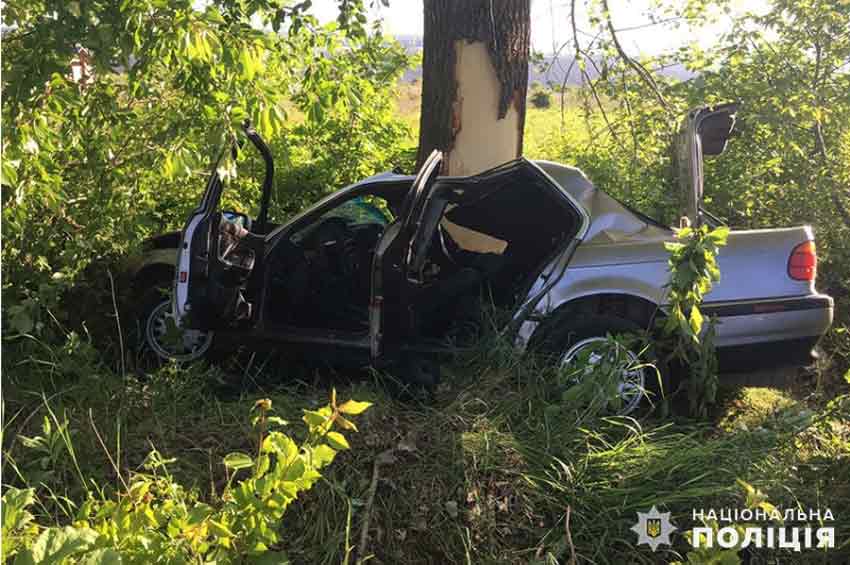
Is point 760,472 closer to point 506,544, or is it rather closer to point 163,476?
point 506,544

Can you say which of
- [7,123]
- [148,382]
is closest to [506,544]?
[148,382]

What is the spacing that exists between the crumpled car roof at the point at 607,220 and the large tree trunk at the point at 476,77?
110 centimetres

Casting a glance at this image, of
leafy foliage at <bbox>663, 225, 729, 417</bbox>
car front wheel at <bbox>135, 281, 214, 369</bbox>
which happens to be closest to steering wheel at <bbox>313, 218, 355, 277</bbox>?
car front wheel at <bbox>135, 281, 214, 369</bbox>

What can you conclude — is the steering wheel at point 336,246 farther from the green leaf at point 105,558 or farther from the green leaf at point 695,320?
the green leaf at point 105,558

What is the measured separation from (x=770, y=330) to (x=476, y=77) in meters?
2.68

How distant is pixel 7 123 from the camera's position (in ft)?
11.0

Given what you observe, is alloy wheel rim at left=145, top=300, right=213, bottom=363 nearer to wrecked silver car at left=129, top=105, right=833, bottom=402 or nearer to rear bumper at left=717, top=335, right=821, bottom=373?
wrecked silver car at left=129, top=105, right=833, bottom=402

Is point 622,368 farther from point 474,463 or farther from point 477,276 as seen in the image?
point 477,276

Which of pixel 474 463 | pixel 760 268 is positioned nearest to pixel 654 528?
pixel 474 463

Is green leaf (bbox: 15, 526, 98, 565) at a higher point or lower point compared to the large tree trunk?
lower

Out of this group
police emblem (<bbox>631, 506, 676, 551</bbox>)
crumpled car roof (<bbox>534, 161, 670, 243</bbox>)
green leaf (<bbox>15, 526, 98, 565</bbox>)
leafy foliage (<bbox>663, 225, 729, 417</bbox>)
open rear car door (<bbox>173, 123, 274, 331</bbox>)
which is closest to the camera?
green leaf (<bbox>15, 526, 98, 565</bbox>)

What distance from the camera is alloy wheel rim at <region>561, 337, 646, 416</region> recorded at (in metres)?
3.76

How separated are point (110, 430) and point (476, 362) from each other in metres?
1.91

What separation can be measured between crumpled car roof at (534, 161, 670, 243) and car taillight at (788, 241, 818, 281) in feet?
2.25
